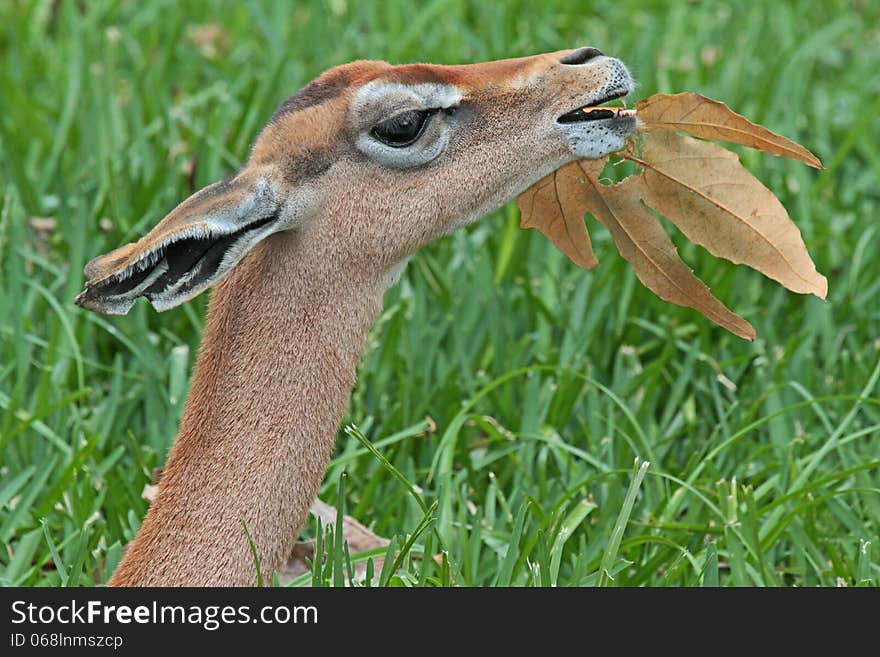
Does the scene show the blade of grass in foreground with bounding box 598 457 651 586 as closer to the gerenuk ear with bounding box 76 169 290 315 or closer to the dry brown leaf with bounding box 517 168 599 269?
the dry brown leaf with bounding box 517 168 599 269

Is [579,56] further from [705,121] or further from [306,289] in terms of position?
[306,289]

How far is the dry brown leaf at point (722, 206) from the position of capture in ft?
11.0

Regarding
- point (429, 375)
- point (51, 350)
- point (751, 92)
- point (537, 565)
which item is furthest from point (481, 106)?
point (751, 92)

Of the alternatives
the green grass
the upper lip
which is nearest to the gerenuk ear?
the green grass

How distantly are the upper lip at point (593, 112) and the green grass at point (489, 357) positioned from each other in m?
0.76

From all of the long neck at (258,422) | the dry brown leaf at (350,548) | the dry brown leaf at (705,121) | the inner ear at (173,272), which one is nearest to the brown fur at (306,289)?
the long neck at (258,422)

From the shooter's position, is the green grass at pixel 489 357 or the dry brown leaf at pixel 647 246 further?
the green grass at pixel 489 357

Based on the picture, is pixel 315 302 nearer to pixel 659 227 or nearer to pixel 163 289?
pixel 163 289

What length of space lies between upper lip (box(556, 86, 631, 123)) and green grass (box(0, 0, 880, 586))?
2.49ft

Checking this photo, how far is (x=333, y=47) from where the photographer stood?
634 centimetres

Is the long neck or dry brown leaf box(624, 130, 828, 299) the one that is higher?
dry brown leaf box(624, 130, 828, 299)

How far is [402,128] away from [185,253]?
1.73ft

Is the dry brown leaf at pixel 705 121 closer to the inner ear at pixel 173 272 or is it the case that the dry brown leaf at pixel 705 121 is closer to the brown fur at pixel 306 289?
the brown fur at pixel 306 289

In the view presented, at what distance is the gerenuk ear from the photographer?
2889 millimetres
